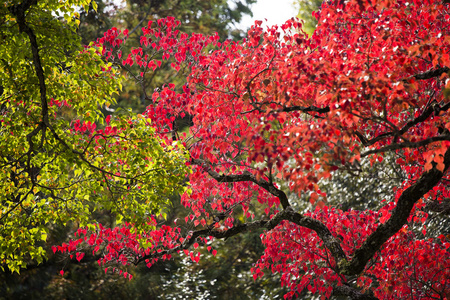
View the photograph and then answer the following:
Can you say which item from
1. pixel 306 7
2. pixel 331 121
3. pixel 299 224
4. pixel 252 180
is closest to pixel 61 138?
pixel 252 180

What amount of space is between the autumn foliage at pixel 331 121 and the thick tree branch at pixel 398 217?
1cm

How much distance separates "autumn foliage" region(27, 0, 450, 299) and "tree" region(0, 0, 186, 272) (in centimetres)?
43

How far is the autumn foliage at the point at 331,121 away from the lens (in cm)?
329

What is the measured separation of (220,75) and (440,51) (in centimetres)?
272

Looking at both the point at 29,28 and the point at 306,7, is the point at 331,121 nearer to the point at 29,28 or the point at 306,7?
the point at 29,28

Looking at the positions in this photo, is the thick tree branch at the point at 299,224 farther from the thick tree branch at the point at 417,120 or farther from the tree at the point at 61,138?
the thick tree branch at the point at 417,120

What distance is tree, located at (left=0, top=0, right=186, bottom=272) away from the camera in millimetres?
4496

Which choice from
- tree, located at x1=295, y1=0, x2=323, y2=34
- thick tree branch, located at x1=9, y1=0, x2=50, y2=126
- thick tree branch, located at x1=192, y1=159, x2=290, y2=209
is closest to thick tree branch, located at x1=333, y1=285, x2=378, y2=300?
thick tree branch, located at x1=192, y1=159, x2=290, y2=209

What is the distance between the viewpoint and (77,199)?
5488 mm

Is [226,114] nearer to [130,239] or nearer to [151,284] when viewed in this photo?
[130,239]

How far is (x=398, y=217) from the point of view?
13.3ft

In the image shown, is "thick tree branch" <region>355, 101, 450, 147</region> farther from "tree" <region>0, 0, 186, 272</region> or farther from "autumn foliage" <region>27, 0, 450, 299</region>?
"tree" <region>0, 0, 186, 272</region>

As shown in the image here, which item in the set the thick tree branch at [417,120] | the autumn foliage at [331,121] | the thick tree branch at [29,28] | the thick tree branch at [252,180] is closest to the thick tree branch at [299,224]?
the autumn foliage at [331,121]

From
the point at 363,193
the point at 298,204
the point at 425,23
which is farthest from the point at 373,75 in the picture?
the point at 298,204
